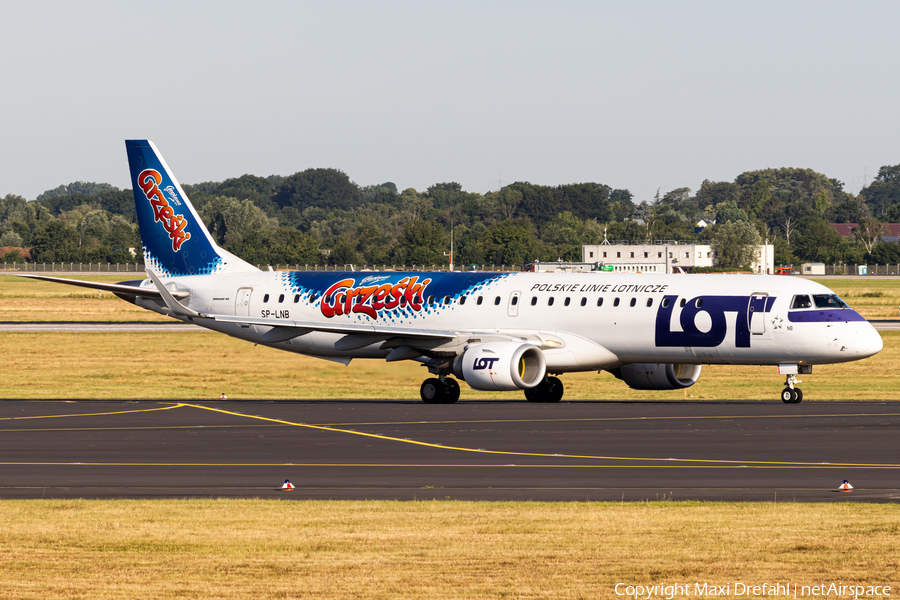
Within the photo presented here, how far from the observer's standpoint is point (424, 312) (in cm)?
4306

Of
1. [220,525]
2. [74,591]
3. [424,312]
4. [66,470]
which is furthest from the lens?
[424,312]

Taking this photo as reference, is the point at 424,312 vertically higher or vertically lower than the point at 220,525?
higher

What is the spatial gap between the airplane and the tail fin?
0.05 m

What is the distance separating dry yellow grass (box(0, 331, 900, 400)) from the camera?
44219 millimetres

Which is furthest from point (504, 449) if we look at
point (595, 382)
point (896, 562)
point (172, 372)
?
point (172, 372)

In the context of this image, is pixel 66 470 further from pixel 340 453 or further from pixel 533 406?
pixel 533 406

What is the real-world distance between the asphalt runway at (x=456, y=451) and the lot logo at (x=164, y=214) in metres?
10.4

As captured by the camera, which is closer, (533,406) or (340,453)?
(340,453)

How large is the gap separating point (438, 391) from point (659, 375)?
285 inches

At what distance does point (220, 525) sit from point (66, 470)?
27.1ft

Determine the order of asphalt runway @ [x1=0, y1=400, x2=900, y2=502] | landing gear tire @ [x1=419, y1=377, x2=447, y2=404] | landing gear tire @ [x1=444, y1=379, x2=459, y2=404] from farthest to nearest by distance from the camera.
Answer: landing gear tire @ [x1=444, y1=379, x2=459, y2=404] < landing gear tire @ [x1=419, y1=377, x2=447, y2=404] < asphalt runway @ [x1=0, y1=400, x2=900, y2=502]

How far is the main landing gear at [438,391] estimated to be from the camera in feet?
134

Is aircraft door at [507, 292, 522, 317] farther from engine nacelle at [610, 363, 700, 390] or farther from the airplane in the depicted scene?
engine nacelle at [610, 363, 700, 390]

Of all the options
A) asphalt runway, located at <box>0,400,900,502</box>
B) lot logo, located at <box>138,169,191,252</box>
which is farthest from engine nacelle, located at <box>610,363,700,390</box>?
lot logo, located at <box>138,169,191,252</box>
